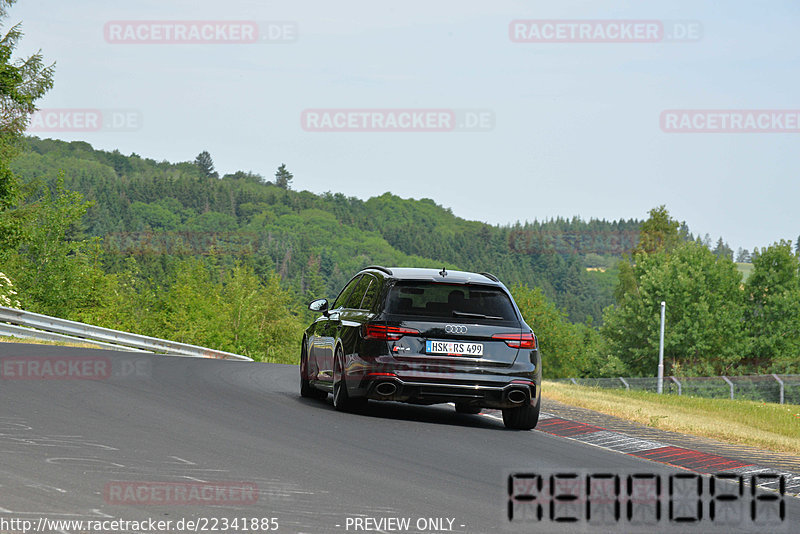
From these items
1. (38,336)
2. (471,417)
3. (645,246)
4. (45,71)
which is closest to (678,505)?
(471,417)

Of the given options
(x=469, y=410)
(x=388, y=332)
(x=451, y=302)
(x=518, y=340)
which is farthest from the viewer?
(x=469, y=410)

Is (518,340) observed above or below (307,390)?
above

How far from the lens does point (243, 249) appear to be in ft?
555

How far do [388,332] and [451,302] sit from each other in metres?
0.85

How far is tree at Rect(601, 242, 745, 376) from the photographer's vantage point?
7450 centimetres

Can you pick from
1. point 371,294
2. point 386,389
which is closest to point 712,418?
point 371,294

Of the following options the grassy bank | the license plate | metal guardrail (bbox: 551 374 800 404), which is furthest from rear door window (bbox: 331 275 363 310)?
metal guardrail (bbox: 551 374 800 404)

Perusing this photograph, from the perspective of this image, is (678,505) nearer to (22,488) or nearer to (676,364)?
(22,488)

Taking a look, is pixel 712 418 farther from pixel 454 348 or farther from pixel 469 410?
pixel 454 348

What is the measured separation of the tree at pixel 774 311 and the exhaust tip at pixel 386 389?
2648 inches

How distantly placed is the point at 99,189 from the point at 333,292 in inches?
2053

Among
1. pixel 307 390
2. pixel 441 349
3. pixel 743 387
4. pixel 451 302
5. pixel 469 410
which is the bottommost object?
pixel 743 387

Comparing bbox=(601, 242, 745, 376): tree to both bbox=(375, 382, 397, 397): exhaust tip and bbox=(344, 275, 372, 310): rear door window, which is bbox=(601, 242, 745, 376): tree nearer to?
bbox=(344, 275, 372, 310): rear door window

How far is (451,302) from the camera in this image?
37.8 ft
